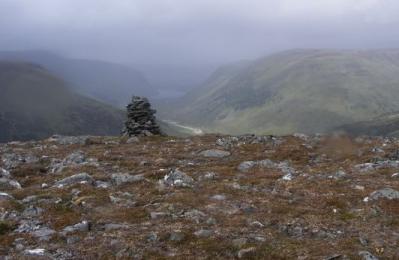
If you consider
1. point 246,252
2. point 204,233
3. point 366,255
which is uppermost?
point 204,233

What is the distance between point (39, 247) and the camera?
19750mm

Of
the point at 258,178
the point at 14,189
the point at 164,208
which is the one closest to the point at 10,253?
the point at 164,208

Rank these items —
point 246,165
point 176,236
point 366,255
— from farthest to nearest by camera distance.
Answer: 1. point 246,165
2. point 176,236
3. point 366,255

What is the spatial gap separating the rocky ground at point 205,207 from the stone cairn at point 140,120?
26.8 meters

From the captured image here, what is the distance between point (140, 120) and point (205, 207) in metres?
46.4

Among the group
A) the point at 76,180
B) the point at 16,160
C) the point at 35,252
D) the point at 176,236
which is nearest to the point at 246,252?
the point at 176,236

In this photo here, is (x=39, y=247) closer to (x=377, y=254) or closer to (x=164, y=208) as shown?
(x=164, y=208)

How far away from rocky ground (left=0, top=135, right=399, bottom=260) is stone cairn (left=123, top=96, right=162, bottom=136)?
26.8 meters

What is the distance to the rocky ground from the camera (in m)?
19.3

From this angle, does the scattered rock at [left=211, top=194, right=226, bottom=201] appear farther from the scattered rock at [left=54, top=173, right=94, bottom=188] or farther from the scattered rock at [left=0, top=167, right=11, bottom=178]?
the scattered rock at [left=0, top=167, right=11, bottom=178]

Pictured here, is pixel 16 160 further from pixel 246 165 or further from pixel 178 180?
pixel 246 165

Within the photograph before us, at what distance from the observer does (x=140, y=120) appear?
69.9m

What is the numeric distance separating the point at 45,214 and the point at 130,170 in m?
12.5

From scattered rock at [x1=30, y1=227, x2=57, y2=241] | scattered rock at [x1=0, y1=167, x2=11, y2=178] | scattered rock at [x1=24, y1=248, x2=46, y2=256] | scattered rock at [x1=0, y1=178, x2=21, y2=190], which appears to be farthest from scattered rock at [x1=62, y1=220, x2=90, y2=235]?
scattered rock at [x1=0, y1=167, x2=11, y2=178]
